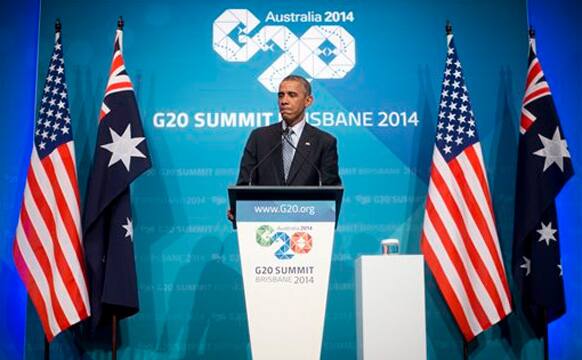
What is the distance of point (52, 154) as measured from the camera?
438cm

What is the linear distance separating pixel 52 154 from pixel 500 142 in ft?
10.3

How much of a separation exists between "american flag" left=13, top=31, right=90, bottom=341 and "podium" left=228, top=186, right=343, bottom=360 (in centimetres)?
170

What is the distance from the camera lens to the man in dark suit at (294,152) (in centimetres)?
388

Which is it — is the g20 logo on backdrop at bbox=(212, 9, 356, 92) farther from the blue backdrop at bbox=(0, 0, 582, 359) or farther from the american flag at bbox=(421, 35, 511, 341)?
the american flag at bbox=(421, 35, 511, 341)

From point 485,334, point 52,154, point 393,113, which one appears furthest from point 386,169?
point 52,154

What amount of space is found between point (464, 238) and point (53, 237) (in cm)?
266

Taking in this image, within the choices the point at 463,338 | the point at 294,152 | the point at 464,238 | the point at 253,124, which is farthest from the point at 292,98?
the point at 463,338

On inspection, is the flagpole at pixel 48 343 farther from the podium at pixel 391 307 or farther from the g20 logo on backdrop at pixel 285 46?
the podium at pixel 391 307

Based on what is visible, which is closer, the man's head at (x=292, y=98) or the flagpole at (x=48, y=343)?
the man's head at (x=292, y=98)

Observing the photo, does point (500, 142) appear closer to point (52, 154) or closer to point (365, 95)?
point (365, 95)

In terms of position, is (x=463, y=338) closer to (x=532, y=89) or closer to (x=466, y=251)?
(x=466, y=251)

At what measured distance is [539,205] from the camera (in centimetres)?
441

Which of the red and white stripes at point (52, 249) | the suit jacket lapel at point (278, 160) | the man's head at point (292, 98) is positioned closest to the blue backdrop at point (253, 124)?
the red and white stripes at point (52, 249)

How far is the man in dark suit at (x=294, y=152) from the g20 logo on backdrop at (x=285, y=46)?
1.00m
